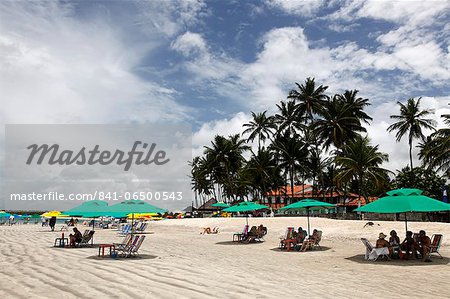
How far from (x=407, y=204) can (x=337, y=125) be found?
1354 inches

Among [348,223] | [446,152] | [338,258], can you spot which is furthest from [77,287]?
[446,152]

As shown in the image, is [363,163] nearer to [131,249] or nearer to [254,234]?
[254,234]

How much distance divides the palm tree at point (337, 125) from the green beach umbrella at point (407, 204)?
3308 cm

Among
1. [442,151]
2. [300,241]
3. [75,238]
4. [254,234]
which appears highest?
[442,151]

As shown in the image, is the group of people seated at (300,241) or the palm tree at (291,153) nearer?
the group of people seated at (300,241)

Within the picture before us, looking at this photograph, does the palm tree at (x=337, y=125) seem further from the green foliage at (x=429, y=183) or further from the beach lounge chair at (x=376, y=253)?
the beach lounge chair at (x=376, y=253)

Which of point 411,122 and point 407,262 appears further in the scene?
point 411,122

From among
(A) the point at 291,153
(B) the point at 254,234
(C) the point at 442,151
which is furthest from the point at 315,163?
(B) the point at 254,234

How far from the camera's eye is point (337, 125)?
44.6 meters

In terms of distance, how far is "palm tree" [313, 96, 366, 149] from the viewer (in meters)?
44.8

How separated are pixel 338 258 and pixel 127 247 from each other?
640 cm

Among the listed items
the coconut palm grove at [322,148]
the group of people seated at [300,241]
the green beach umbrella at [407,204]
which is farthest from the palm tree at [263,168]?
the green beach umbrella at [407,204]

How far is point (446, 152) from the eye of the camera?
30656 mm

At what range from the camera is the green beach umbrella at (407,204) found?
1112cm
